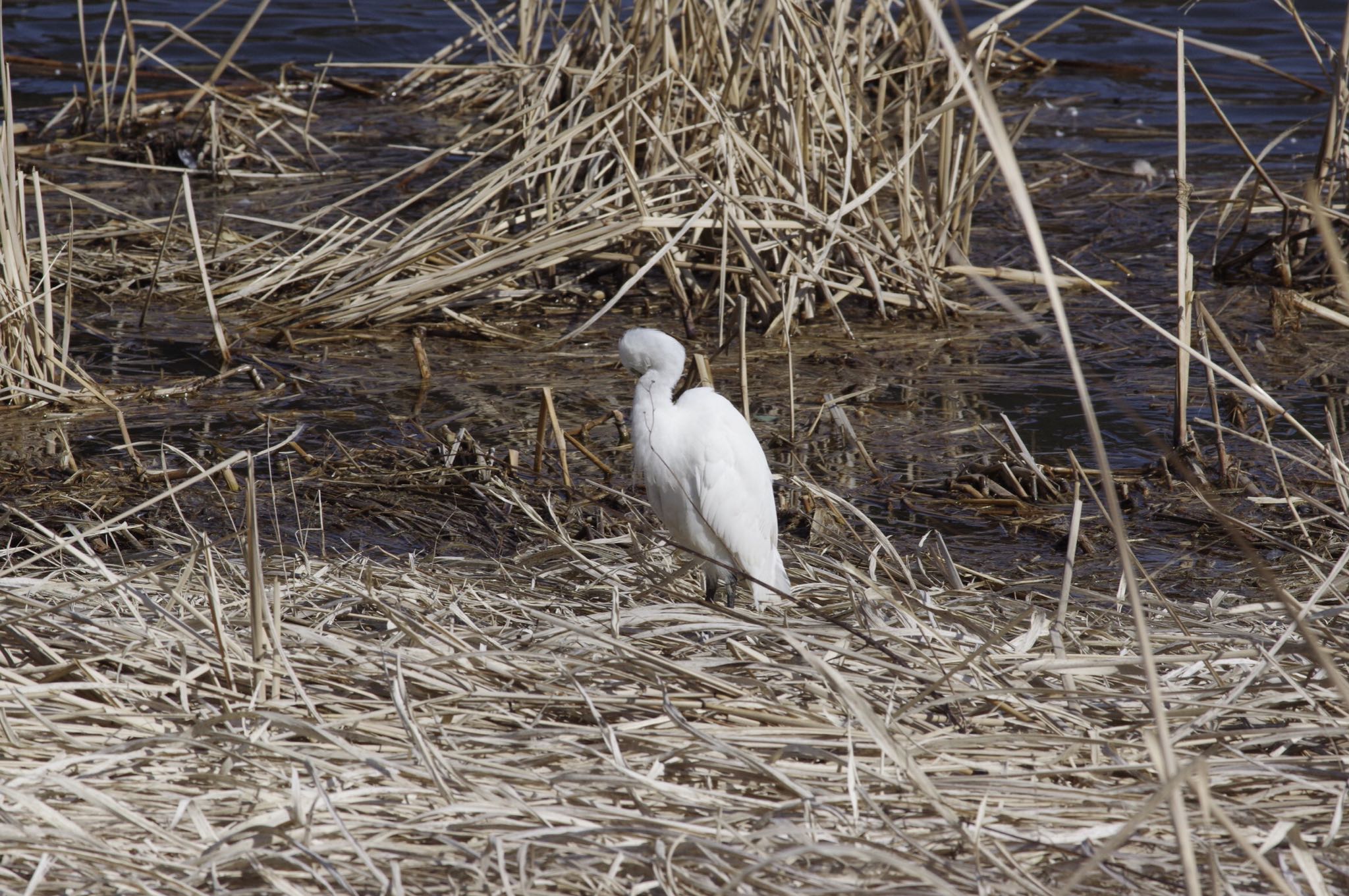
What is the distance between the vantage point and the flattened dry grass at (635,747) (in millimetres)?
1757

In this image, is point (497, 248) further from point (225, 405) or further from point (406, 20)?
point (406, 20)

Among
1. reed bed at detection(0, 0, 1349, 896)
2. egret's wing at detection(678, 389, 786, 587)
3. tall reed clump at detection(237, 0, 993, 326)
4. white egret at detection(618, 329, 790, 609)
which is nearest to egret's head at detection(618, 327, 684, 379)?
white egret at detection(618, 329, 790, 609)

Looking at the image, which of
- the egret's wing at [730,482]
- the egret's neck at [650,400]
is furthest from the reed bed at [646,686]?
the egret's neck at [650,400]

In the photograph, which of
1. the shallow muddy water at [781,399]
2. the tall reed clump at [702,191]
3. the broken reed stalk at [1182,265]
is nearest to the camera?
the broken reed stalk at [1182,265]

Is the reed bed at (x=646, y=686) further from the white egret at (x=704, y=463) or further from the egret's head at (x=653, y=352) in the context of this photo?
the egret's head at (x=653, y=352)

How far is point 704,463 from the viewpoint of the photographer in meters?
3.13

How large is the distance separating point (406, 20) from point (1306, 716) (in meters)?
10.3

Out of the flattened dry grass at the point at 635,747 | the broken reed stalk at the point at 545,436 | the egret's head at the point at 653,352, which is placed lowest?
the flattened dry grass at the point at 635,747

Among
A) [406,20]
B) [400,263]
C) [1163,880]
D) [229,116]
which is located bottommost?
[1163,880]

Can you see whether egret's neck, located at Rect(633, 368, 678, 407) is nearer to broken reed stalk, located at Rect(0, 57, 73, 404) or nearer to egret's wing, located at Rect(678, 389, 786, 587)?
egret's wing, located at Rect(678, 389, 786, 587)

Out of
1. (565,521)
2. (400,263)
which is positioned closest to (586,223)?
(400,263)

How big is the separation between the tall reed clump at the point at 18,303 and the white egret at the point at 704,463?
2.10m

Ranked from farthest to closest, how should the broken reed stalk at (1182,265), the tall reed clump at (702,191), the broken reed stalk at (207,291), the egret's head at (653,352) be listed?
the tall reed clump at (702,191) < the broken reed stalk at (207,291) < the broken reed stalk at (1182,265) < the egret's head at (653,352)

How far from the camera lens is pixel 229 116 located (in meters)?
7.70
